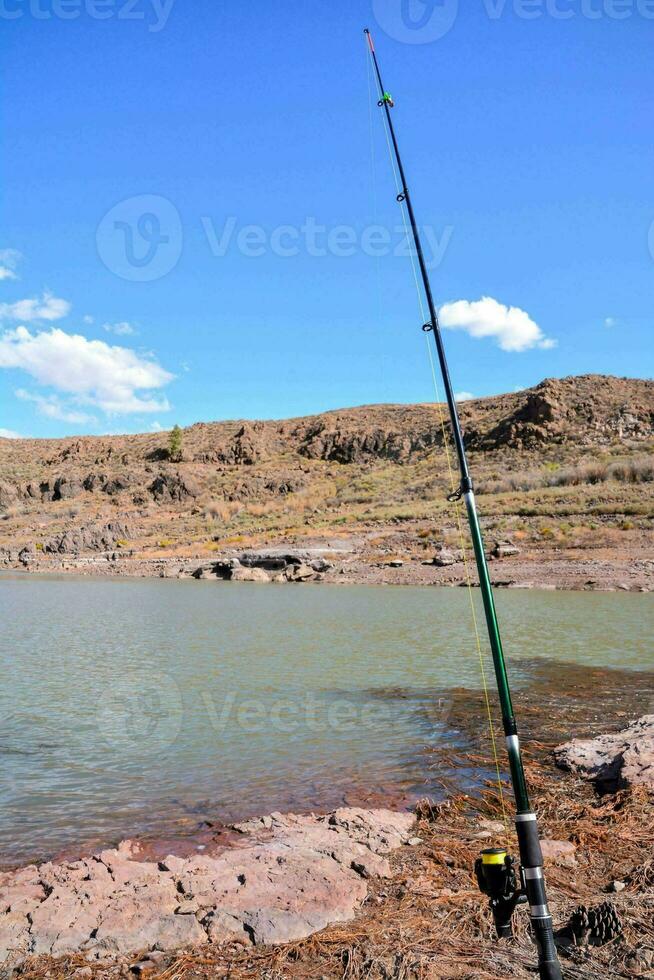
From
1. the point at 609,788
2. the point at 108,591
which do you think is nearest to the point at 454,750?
the point at 609,788

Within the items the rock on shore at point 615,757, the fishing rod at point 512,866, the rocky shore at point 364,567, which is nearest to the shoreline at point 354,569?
the rocky shore at point 364,567

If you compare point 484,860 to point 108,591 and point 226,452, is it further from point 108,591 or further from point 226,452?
point 226,452

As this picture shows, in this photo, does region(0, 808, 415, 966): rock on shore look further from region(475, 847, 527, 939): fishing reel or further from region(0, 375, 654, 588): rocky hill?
region(0, 375, 654, 588): rocky hill

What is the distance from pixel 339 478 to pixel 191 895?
58.8m

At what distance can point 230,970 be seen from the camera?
312 cm

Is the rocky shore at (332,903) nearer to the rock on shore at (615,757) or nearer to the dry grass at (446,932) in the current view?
the dry grass at (446,932)

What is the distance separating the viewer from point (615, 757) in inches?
235

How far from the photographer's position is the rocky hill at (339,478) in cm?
3853

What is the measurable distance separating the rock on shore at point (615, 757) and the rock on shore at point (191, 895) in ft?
7.22

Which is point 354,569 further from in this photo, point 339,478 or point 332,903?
point 339,478

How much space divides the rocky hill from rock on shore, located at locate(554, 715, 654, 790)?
83.5ft

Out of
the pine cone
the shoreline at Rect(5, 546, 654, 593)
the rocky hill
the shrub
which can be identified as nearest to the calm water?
the pine cone

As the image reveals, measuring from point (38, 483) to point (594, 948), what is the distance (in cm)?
7010

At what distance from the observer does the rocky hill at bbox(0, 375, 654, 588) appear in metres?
38.5
